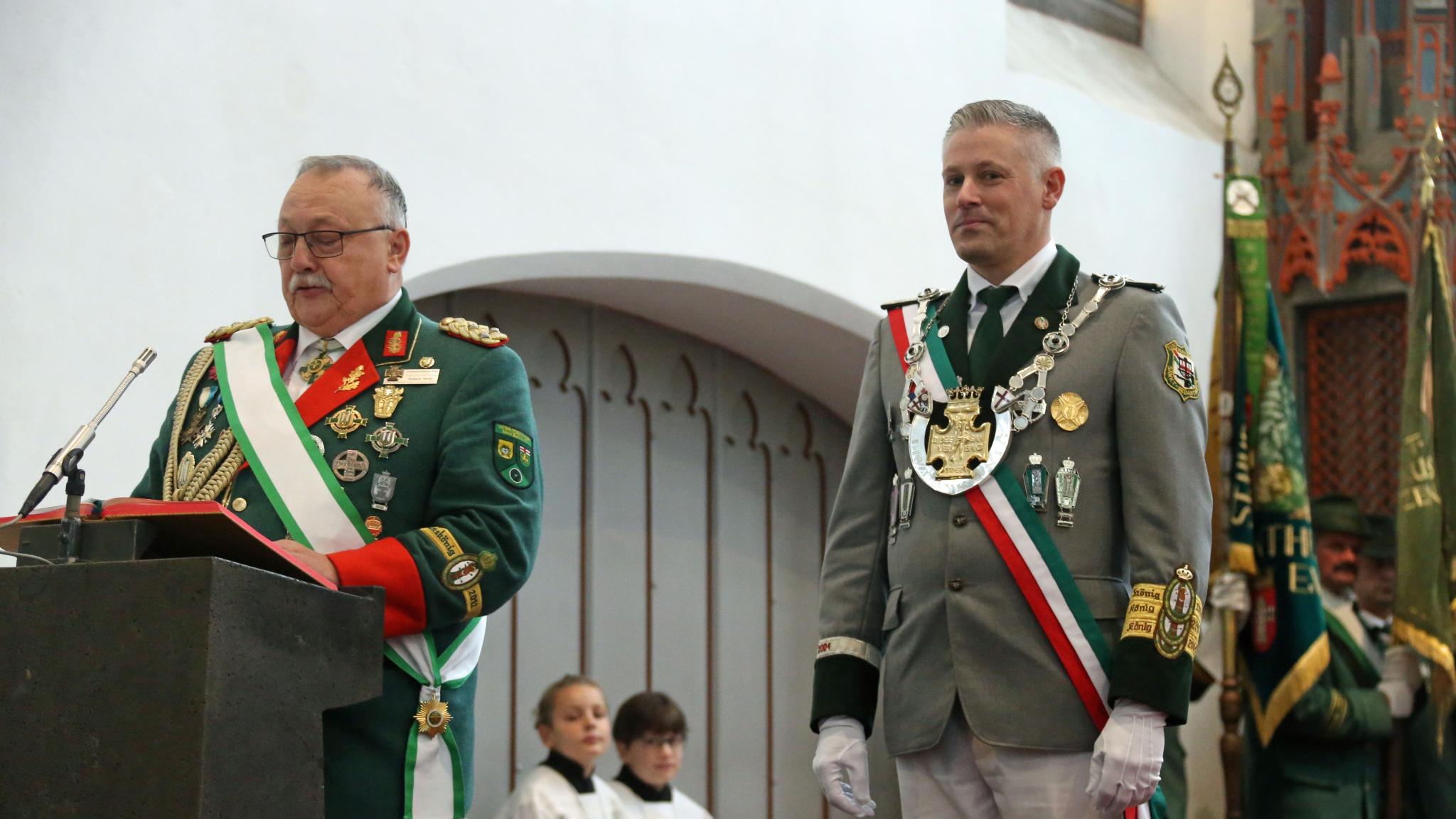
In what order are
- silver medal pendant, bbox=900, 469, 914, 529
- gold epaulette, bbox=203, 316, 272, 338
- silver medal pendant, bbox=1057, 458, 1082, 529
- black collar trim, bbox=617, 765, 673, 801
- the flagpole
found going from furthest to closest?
the flagpole < black collar trim, bbox=617, 765, 673, 801 < gold epaulette, bbox=203, 316, 272, 338 < silver medal pendant, bbox=900, 469, 914, 529 < silver medal pendant, bbox=1057, 458, 1082, 529

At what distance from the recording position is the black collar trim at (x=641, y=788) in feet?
16.0

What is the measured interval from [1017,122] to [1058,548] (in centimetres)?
58

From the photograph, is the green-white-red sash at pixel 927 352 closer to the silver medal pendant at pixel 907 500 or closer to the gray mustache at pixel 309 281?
the silver medal pendant at pixel 907 500

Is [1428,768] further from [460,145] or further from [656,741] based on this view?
[460,145]

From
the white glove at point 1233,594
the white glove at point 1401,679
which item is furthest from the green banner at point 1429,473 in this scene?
the white glove at point 1233,594

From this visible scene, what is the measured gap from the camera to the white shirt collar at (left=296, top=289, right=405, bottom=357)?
105 inches

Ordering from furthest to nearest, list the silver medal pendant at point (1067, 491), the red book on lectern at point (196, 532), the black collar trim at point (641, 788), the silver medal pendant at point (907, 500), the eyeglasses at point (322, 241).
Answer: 1. the black collar trim at point (641, 788)
2. the eyeglasses at point (322, 241)
3. the silver medal pendant at point (907, 500)
4. the silver medal pendant at point (1067, 491)
5. the red book on lectern at point (196, 532)

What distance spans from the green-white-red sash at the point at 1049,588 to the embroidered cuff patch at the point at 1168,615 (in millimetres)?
61

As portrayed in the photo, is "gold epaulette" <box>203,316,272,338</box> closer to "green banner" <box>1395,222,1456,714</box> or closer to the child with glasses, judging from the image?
the child with glasses

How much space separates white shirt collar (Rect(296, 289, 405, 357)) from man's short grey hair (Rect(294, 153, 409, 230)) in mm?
123

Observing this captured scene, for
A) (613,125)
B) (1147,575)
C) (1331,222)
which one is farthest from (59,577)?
(1331,222)

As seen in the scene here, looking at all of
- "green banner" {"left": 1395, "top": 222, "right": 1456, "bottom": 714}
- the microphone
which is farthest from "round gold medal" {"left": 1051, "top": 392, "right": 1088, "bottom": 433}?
"green banner" {"left": 1395, "top": 222, "right": 1456, "bottom": 714}

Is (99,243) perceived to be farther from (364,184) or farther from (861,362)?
(861,362)

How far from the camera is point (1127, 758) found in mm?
2164
